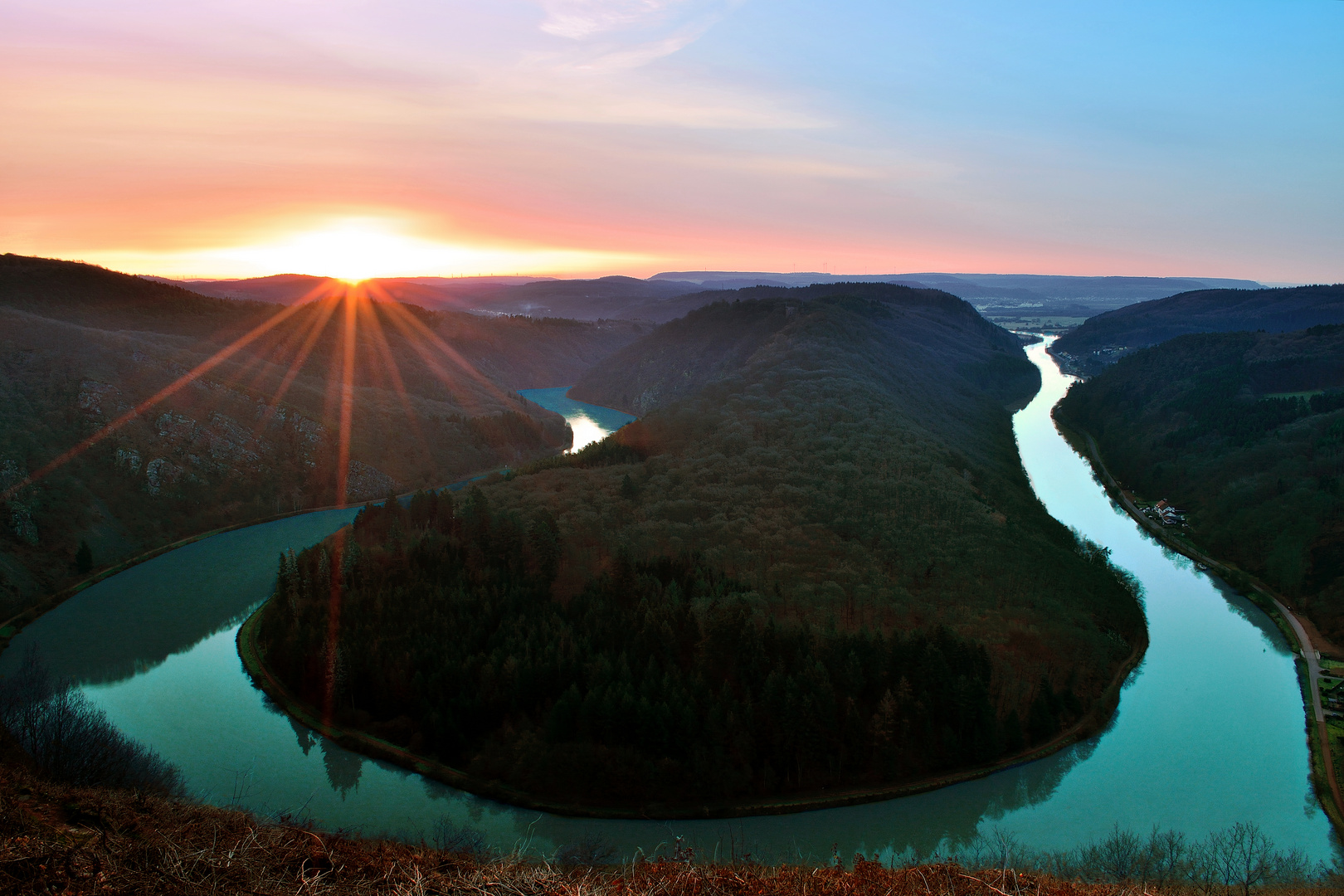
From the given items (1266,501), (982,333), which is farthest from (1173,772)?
(982,333)

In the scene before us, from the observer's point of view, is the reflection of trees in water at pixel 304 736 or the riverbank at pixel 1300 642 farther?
the reflection of trees in water at pixel 304 736

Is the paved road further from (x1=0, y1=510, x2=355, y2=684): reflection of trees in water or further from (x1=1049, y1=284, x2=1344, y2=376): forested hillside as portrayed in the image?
(x1=1049, y1=284, x2=1344, y2=376): forested hillside

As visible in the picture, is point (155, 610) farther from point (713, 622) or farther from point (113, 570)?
point (713, 622)

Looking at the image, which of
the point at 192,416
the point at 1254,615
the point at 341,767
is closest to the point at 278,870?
the point at 341,767

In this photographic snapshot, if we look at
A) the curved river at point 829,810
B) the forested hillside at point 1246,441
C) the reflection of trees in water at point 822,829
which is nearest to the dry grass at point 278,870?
the reflection of trees in water at point 822,829

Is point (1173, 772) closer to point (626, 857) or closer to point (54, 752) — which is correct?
point (626, 857)

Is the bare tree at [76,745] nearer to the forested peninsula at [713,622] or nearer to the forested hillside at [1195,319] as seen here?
the forested peninsula at [713,622]

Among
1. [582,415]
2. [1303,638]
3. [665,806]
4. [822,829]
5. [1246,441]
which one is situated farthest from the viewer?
[582,415]
